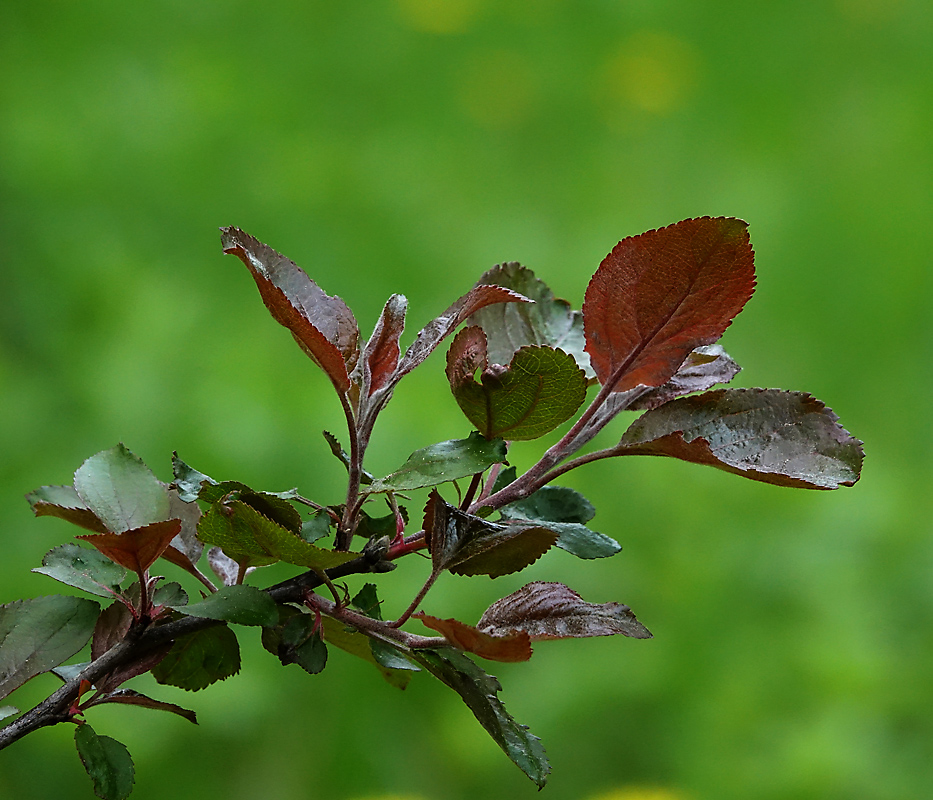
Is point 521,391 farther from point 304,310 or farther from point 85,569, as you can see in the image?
point 85,569

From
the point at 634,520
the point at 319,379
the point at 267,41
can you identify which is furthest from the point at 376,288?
the point at 267,41

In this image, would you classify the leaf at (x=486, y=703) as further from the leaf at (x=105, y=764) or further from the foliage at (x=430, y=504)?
the leaf at (x=105, y=764)

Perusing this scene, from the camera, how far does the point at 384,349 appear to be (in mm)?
438

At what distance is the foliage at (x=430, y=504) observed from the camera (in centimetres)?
39

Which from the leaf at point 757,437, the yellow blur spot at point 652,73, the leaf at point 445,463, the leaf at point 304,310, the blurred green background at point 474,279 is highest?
the yellow blur spot at point 652,73

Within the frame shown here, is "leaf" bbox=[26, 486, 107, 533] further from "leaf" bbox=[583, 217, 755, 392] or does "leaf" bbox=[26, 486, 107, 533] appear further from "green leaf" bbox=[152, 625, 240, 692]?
"leaf" bbox=[583, 217, 755, 392]

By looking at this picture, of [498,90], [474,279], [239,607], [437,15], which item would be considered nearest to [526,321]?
[239,607]

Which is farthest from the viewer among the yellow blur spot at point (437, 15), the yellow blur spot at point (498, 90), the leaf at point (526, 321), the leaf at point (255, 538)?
the yellow blur spot at point (437, 15)

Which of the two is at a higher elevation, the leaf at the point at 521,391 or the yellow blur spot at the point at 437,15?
the yellow blur spot at the point at 437,15

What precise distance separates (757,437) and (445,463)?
5.1 inches

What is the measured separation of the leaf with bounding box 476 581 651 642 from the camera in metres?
0.40

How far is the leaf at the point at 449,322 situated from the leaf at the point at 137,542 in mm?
109

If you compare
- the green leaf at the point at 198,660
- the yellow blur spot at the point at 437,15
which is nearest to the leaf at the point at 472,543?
the green leaf at the point at 198,660

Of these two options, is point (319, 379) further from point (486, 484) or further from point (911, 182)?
point (911, 182)
